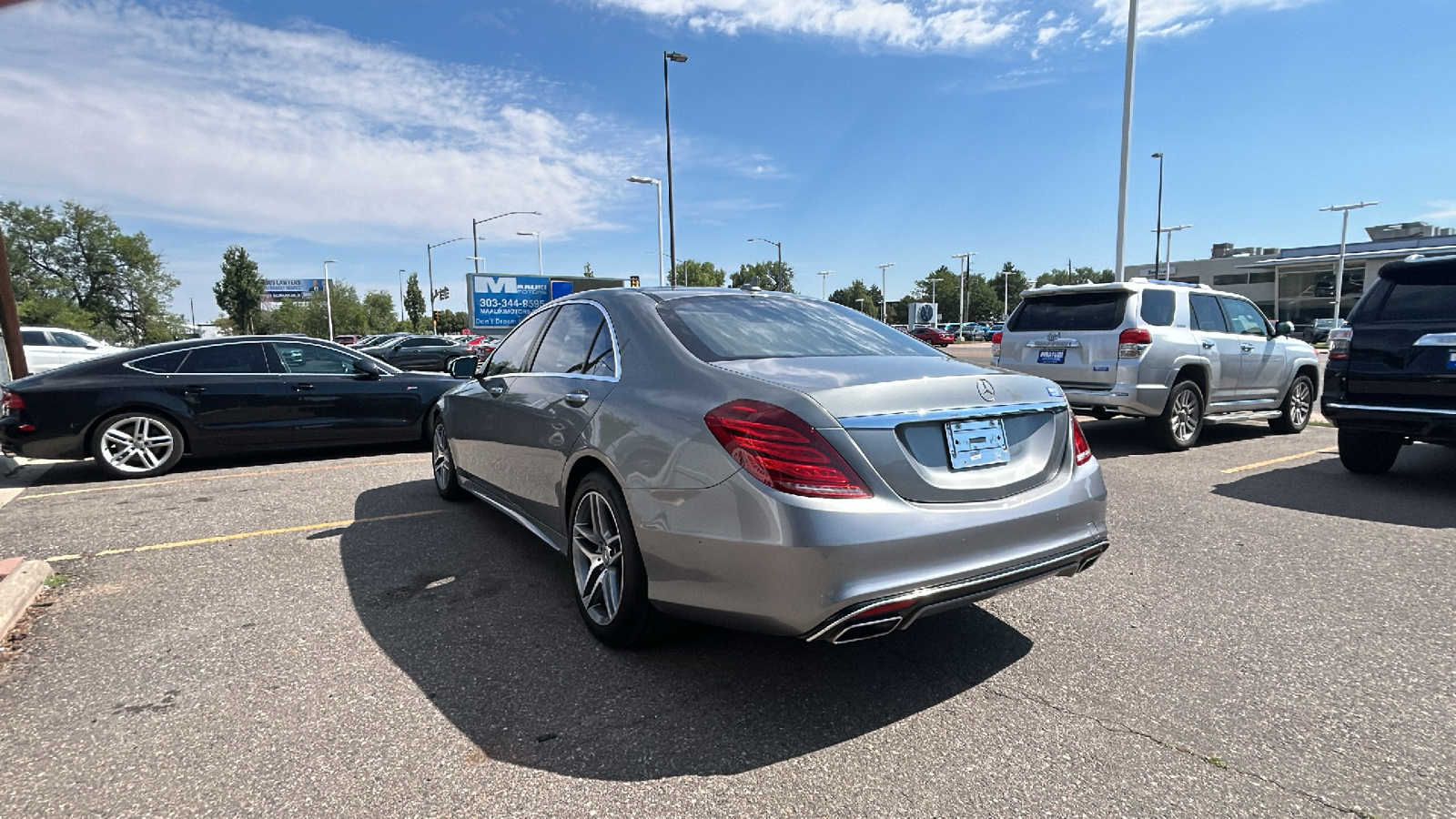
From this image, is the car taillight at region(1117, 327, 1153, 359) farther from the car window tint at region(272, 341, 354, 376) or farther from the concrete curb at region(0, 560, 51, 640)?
the concrete curb at region(0, 560, 51, 640)

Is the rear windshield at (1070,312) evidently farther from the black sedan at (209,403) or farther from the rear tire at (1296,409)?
the black sedan at (209,403)

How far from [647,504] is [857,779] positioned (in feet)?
3.77

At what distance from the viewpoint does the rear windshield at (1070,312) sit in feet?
25.0

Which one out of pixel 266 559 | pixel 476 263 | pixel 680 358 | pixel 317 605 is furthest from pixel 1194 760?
pixel 476 263

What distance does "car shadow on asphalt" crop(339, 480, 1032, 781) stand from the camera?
241 centimetres

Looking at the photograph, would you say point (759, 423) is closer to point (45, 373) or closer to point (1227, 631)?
point (1227, 631)

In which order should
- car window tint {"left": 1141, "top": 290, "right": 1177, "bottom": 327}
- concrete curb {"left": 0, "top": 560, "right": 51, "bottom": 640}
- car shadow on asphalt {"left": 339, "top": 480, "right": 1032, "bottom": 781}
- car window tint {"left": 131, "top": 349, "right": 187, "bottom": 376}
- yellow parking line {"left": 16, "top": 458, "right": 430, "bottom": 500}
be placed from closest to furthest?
car shadow on asphalt {"left": 339, "top": 480, "right": 1032, "bottom": 781} < concrete curb {"left": 0, "top": 560, "right": 51, "bottom": 640} < yellow parking line {"left": 16, "top": 458, "right": 430, "bottom": 500} < car window tint {"left": 131, "top": 349, "right": 187, "bottom": 376} < car window tint {"left": 1141, "top": 290, "right": 1177, "bottom": 327}

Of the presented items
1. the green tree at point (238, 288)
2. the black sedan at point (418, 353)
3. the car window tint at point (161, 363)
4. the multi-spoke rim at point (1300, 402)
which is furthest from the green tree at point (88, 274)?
the multi-spoke rim at point (1300, 402)

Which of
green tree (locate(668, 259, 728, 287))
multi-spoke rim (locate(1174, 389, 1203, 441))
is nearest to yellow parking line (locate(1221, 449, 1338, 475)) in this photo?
multi-spoke rim (locate(1174, 389, 1203, 441))

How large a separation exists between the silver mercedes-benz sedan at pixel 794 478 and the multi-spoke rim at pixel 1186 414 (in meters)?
5.63

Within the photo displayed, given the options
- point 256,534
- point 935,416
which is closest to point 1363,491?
point 935,416

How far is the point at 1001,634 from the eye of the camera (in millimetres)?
3225

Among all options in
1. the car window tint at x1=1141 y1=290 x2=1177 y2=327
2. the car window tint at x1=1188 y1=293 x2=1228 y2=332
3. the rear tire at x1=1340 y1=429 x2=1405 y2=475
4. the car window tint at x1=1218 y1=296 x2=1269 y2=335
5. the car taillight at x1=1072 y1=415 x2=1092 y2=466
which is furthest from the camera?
the car window tint at x1=1218 y1=296 x2=1269 y2=335

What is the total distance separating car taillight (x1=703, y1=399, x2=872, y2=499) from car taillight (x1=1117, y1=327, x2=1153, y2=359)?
6.21 metres
